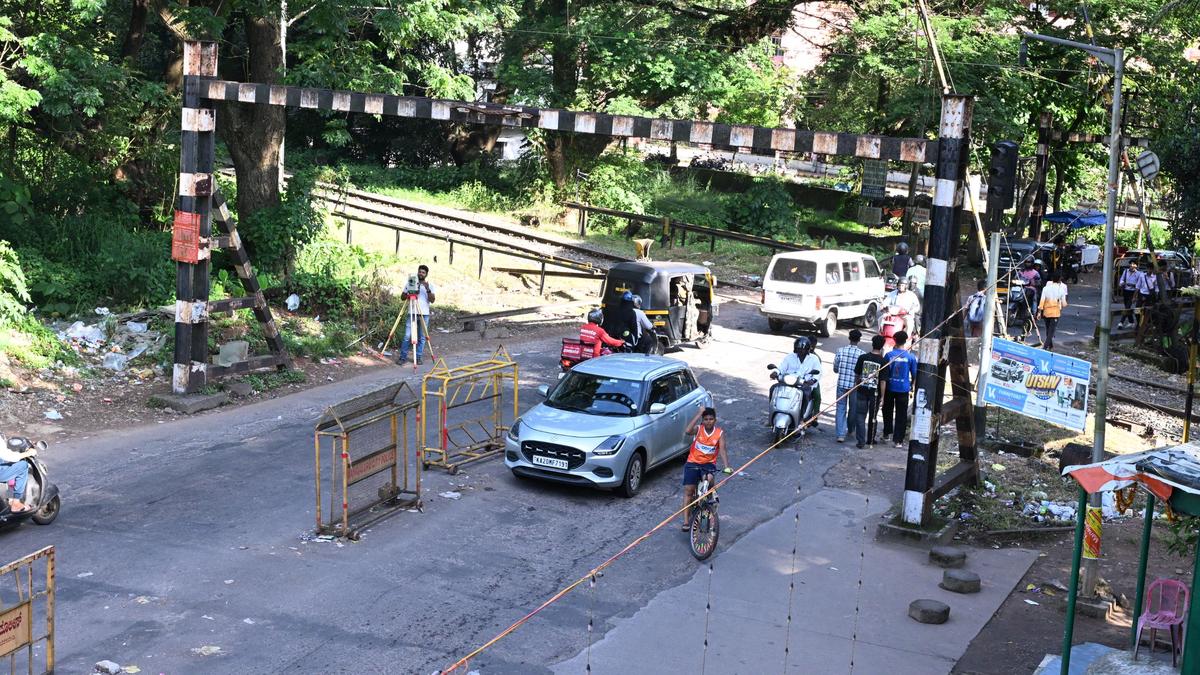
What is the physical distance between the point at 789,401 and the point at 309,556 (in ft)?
25.0

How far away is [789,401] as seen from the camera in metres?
16.3

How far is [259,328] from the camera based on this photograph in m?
20.7

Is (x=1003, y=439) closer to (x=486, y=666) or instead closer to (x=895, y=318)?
(x=895, y=318)

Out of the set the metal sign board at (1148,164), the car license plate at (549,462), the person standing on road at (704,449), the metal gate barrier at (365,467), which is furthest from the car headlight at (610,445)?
the metal sign board at (1148,164)

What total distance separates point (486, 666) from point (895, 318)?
12.1m

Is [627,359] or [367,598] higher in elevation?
[627,359]

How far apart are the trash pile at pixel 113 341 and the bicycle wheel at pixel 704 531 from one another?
10.3 metres

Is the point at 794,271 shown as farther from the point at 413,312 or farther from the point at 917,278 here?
the point at 413,312

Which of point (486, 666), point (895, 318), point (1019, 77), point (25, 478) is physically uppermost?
point (1019, 77)

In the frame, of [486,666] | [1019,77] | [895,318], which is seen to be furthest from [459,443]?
[1019,77]

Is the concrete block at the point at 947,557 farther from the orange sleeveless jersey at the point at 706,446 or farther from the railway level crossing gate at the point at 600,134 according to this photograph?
the orange sleeveless jersey at the point at 706,446

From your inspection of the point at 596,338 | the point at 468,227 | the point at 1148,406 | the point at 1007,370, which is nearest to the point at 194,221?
the point at 596,338

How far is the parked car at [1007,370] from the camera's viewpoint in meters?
13.2

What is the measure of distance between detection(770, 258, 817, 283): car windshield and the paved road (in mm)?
8499
